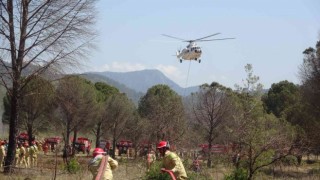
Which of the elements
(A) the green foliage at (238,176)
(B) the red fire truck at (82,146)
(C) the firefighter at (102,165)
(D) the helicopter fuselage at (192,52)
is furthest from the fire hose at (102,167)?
(B) the red fire truck at (82,146)

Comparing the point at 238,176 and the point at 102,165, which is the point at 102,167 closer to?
the point at 102,165

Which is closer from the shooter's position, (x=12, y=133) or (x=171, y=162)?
(x=171, y=162)

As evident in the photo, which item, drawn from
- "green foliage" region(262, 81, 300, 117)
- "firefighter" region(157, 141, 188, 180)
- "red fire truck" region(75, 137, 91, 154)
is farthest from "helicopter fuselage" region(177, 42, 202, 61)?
"firefighter" region(157, 141, 188, 180)

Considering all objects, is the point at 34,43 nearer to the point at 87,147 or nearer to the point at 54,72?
the point at 54,72

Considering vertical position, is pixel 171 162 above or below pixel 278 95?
below

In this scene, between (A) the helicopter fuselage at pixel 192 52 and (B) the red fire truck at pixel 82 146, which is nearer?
(A) the helicopter fuselage at pixel 192 52

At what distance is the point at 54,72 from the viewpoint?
1802 centimetres

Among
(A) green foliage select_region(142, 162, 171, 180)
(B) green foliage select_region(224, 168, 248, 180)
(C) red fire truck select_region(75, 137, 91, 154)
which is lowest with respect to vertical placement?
(B) green foliage select_region(224, 168, 248, 180)

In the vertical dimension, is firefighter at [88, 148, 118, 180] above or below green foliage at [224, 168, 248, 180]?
above

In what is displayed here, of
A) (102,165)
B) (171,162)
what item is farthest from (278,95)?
(102,165)

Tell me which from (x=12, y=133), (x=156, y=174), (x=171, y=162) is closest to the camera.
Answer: (x=171, y=162)

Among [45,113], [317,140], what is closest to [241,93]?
[317,140]

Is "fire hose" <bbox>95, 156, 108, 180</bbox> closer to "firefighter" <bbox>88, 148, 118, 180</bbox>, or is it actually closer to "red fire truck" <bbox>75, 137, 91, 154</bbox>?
"firefighter" <bbox>88, 148, 118, 180</bbox>

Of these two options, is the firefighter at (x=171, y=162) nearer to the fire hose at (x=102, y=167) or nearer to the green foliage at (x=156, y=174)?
the fire hose at (x=102, y=167)
